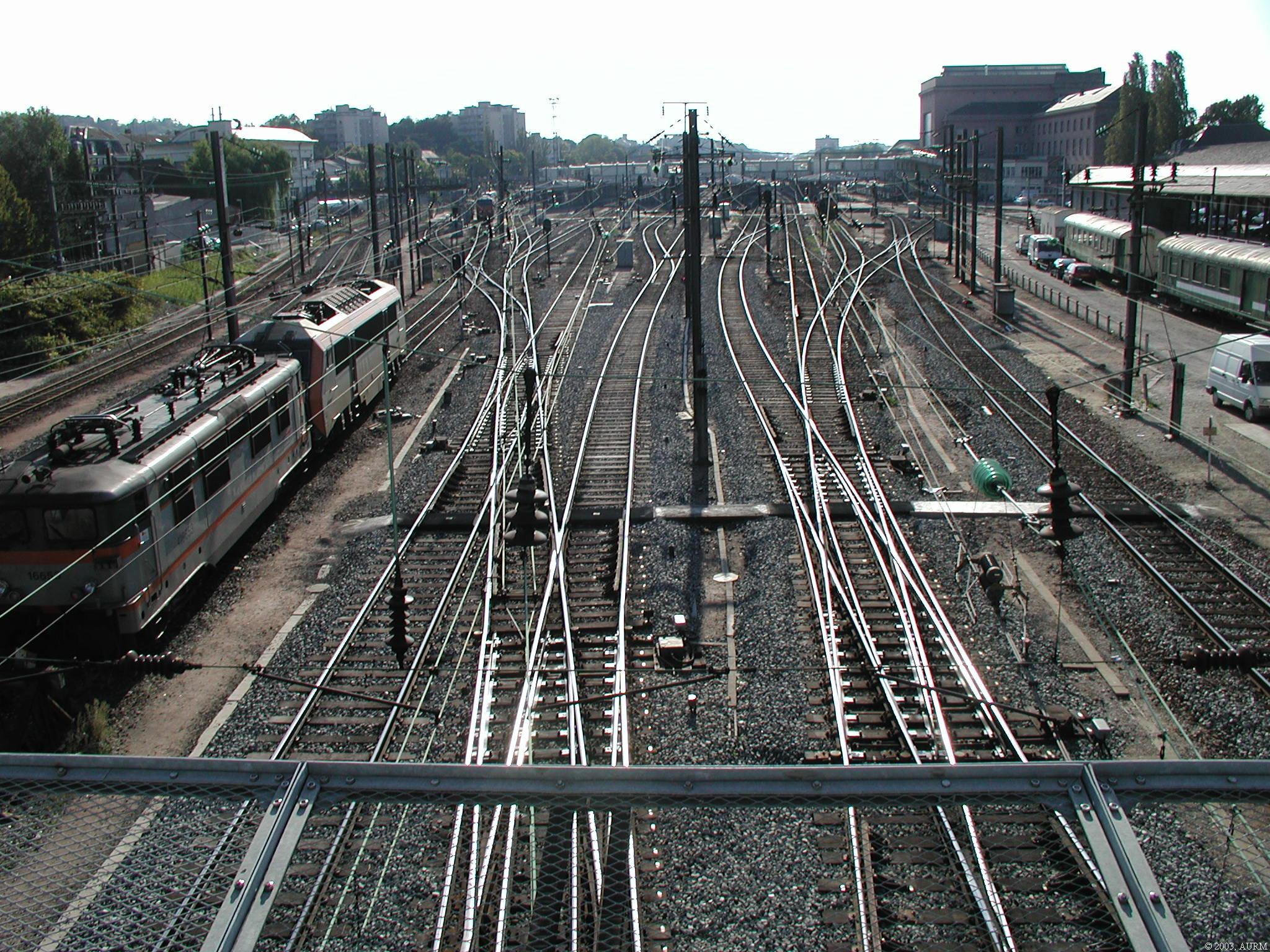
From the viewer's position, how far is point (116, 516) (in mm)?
10734

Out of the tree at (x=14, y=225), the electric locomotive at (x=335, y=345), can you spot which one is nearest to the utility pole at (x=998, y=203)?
the electric locomotive at (x=335, y=345)

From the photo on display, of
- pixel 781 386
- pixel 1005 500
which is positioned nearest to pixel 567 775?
pixel 1005 500

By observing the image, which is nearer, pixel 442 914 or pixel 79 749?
pixel 442 914

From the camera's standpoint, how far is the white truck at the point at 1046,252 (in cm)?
4322

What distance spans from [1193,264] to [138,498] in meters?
28.9

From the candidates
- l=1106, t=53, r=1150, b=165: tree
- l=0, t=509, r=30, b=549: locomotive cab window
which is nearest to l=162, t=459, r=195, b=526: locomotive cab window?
l=0, t=509, r=30, b=549: locomotive cab window

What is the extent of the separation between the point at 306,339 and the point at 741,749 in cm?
1186

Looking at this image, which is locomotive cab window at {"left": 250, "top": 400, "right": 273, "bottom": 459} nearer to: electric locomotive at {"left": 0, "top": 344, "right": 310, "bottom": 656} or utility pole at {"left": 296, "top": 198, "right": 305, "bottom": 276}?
electric locomotive at {"left": 0, "top": 344, "right": 310, "bottom": 656}

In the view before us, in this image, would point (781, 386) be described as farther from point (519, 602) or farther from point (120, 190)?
point (120, 190)

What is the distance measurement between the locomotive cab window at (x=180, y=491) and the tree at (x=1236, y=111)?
82882 millimetres

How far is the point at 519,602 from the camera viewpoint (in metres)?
12.3

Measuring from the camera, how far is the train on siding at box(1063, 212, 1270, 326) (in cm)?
2595

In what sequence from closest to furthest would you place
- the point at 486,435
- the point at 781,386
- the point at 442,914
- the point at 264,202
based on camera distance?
the point at 442,914
the point at 486,435
the point at 781,386
the point at 264,202

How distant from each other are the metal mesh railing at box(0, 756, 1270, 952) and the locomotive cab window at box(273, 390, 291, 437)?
8.27 m
